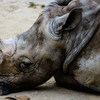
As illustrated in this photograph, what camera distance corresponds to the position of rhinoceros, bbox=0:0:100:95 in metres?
4.45

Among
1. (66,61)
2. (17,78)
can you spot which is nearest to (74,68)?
(66,61)

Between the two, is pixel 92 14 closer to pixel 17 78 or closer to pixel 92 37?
pixel 92 37

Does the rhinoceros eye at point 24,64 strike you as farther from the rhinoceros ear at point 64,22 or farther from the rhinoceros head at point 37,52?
the rhinoceros ear at point 64,22

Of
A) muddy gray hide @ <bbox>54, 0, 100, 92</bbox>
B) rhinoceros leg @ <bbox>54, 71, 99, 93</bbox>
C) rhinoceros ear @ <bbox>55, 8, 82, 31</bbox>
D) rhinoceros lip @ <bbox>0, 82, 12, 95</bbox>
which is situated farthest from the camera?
rhinoceros leg @ <bbox>54, 71, 99, 93</bbox>

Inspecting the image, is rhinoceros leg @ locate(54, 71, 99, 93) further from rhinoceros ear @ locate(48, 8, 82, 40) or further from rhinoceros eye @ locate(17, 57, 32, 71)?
rhinoceros ear @ locate(48, 8, 82, 40)

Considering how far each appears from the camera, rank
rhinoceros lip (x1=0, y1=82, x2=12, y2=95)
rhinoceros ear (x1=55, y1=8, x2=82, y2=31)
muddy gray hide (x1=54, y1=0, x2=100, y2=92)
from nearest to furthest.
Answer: rhinoceros ear (x1=55, y1=8, x2=82, y2=31) < muddy gray hide (x1=54, y1=0, x2=100, y2=92) < rhinoceros lip (x1=0, y1=82, x2=12, y2=95)

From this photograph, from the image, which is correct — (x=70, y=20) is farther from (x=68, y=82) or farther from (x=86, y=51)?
(x=68, y=82)

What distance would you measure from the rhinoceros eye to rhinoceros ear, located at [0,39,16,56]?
0.51 ft

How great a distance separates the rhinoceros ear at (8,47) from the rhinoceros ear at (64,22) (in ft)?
1.70

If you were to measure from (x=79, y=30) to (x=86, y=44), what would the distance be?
20cm

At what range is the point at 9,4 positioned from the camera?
10.4m

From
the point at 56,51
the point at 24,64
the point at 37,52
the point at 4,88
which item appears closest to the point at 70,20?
the point at 56,51

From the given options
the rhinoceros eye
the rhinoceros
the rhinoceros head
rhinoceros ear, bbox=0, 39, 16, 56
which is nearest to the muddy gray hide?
the rhinoceros

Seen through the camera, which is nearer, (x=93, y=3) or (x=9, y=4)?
(x=93, y=3)
